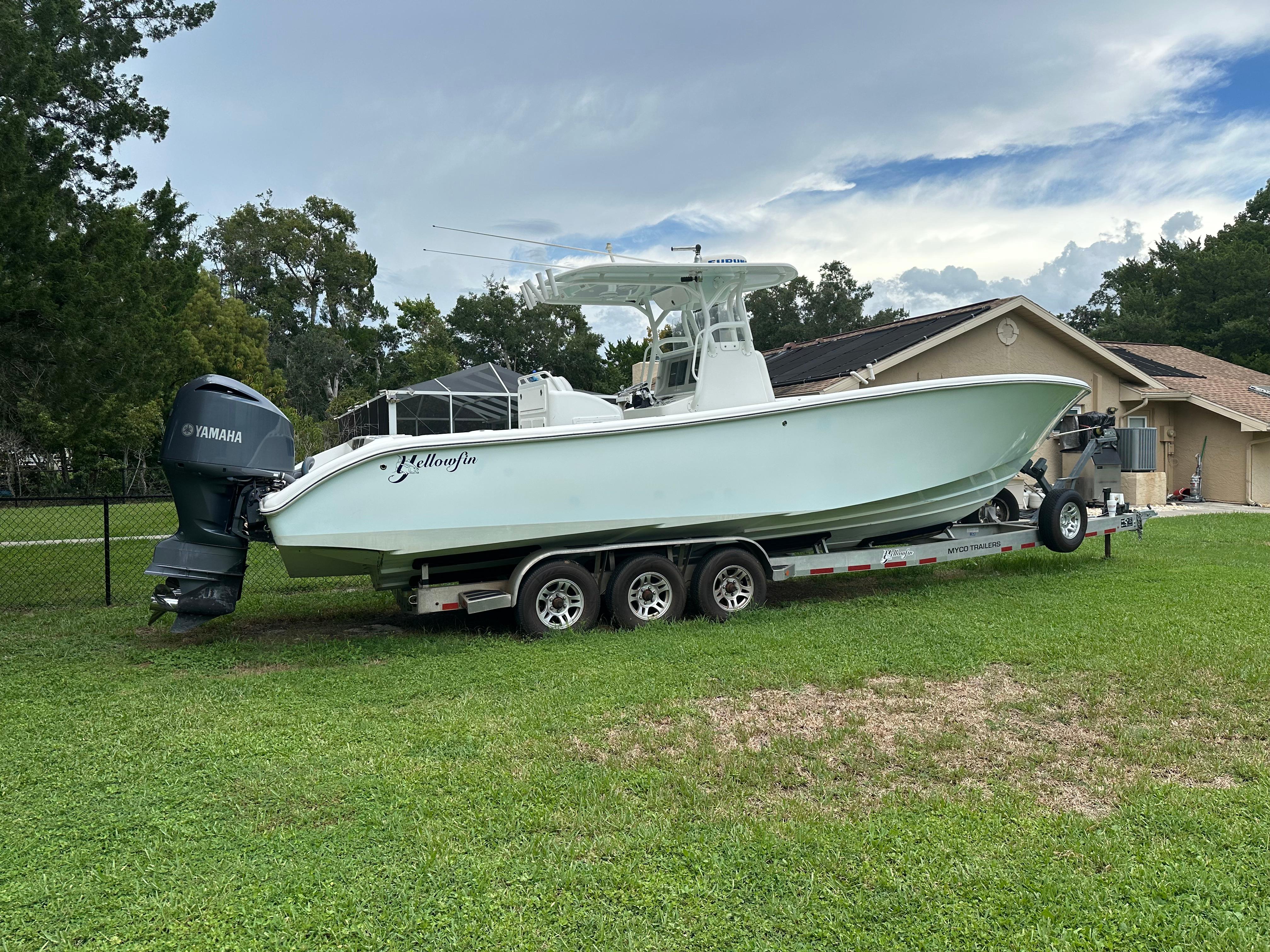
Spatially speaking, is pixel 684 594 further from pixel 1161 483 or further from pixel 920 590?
pixel 1161 483

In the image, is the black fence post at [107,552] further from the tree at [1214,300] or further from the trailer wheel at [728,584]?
the tree at [1214,300]

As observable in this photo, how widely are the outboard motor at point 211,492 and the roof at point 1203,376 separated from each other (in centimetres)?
1998

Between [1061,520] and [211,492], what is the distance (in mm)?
8077

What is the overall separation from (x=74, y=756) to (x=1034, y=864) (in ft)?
14.5

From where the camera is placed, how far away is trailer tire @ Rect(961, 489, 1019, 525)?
1004cm

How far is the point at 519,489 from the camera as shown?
22.5ft

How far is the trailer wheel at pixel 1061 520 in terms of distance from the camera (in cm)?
935

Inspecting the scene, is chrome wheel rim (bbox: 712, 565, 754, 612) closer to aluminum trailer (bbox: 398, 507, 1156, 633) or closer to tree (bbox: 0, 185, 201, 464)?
aluminum trailer (bbox: 398, 507, 1156, 633)

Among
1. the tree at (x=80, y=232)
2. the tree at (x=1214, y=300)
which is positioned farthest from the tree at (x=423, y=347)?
the tree at (x=1214, y=300)

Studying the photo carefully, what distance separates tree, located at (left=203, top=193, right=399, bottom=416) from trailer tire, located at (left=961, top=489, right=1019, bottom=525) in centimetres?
3919

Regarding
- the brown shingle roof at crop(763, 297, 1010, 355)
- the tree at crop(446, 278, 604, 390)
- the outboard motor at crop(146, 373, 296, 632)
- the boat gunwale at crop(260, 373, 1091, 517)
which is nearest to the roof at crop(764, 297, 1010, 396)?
the brown shingle roof at crop(763, 297, 1010, 355)

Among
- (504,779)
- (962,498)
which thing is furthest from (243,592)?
(962,498)

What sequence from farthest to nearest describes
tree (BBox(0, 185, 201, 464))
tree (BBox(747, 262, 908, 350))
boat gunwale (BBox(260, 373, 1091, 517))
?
tree (BBox(747, 262, 908, 350)) → tree (BBox(0, 185, 201, 464)) → boat gunwale (BBox(260, 373, 1091, 517))

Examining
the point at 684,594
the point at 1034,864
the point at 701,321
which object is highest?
the point at 701,321
